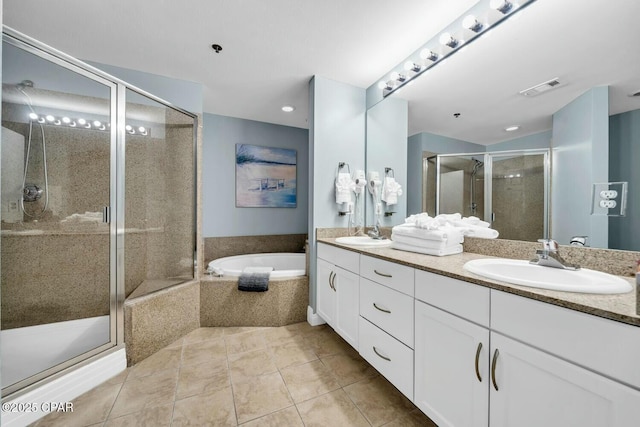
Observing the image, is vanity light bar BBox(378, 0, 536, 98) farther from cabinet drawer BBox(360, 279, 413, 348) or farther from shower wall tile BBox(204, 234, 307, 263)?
shower wall tile BBox(204, 234, 307, 263)

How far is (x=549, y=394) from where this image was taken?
26.7 inches

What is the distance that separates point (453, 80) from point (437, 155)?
0.50m

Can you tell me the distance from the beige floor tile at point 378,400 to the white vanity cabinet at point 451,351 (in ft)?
0.91

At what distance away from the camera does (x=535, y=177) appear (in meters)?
1.17

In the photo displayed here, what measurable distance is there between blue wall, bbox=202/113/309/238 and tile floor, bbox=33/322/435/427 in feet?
4.84

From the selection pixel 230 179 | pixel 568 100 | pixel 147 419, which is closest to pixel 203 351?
pixel 147 419

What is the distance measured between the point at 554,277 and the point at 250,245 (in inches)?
113

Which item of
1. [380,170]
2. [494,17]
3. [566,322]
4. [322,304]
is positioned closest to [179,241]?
[322,304]

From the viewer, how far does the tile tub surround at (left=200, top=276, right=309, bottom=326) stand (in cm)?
217

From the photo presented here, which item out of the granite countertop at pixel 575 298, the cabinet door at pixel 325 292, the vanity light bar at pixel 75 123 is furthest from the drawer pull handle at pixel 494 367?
the vanity light bar at pixel 75 123

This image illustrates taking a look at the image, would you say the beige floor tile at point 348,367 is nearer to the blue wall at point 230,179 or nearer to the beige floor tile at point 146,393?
the beige floor tile at point 146,393

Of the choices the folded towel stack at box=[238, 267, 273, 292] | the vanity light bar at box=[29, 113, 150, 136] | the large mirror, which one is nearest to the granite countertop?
the large mirror

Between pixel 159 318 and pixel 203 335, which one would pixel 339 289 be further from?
pixel 159 318

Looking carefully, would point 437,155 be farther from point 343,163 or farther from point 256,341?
point 256,341
